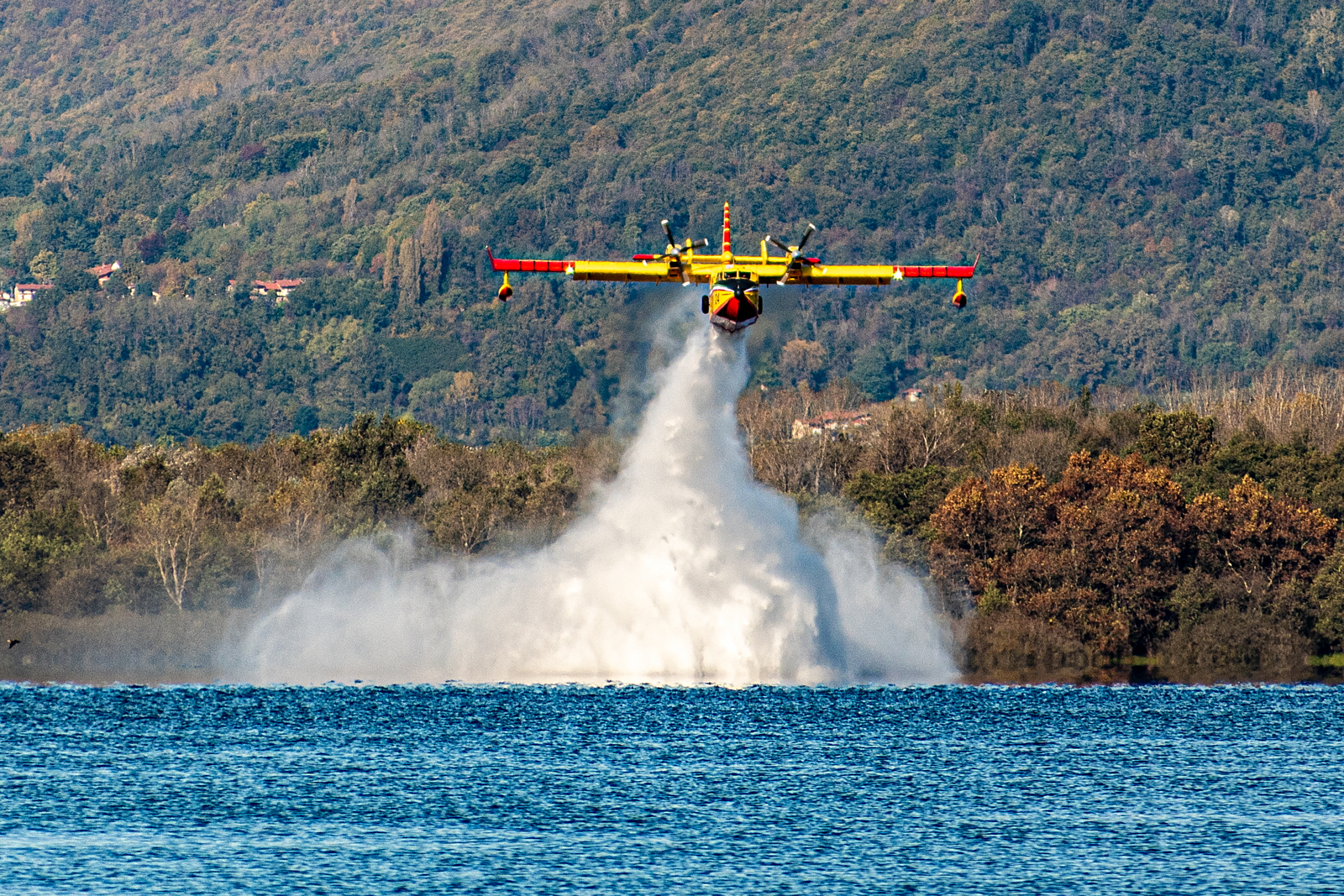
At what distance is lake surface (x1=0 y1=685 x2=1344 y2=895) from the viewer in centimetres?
5750

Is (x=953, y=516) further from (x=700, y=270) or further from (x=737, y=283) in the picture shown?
(x=737, y=283)

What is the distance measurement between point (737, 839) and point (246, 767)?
23.2 meters

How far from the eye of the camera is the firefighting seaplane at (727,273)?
86250 millimetres

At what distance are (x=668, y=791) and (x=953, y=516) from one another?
51.0m

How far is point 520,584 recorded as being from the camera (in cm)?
10950

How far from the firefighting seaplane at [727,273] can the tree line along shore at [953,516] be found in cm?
2702

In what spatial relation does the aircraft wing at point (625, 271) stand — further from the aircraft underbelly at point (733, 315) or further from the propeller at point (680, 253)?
the aircraft underbelly at point (733, 315)

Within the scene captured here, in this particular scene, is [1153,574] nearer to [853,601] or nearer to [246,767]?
[853,601]

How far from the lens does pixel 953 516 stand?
119 m

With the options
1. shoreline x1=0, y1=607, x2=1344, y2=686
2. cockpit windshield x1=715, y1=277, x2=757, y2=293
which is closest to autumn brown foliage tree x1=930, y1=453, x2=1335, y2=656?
shoreline x1=0, y1=607, x2=1344, y2=686

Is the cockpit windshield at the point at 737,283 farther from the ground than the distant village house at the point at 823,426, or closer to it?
farther from the ground

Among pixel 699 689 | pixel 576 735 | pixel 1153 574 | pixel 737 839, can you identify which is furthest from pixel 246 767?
pixel 1153 574

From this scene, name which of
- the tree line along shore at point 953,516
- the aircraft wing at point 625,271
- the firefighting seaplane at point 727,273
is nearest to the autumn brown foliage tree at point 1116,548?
the tree line along shore at point 953,516

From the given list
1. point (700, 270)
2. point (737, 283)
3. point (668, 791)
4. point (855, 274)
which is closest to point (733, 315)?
point (737, 283)
